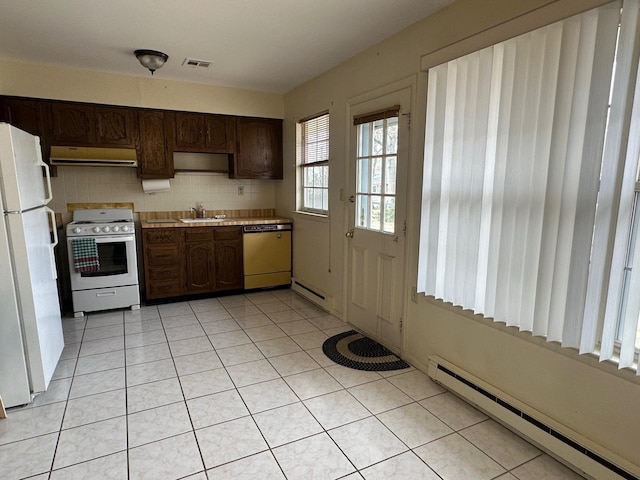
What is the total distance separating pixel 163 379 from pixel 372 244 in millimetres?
1927

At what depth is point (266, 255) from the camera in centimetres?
472

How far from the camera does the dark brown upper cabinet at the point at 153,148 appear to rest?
4.21 m

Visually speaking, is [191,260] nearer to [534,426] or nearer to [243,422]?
[243,422]

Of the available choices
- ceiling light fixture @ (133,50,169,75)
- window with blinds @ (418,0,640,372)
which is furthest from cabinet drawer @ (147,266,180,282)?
window with blinds @ (418,0,640,372)

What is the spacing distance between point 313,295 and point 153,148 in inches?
98.7

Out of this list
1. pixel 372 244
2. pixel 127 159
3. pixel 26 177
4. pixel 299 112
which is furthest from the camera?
pixel 299 112

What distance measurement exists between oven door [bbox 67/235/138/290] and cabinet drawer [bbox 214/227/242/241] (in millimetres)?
899

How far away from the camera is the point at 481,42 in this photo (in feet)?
6.88

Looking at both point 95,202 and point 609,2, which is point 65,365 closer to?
point 95,202

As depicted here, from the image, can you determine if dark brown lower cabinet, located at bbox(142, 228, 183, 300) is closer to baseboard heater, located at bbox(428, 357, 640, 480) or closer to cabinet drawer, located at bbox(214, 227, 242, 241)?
cabinet drawer, located at bbox(214, 227, 242, 241)

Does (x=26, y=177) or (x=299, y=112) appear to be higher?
(x=299, y=112)

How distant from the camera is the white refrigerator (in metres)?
2.15

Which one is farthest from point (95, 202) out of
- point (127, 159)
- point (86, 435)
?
point (86, 435)

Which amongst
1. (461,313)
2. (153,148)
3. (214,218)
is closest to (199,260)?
(214,218)
